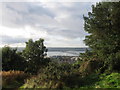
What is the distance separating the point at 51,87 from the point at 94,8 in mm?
7737

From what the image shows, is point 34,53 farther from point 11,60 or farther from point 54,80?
point 54,80

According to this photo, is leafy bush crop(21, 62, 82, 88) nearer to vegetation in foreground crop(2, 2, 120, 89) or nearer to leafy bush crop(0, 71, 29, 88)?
vegetation in foreground crop(2, 2, 120, 89)

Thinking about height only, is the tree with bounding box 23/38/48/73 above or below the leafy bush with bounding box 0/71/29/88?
above

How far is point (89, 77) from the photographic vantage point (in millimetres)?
Answer: 13461

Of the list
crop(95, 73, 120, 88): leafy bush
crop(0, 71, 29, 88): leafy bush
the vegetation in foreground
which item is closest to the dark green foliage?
the vegetation in foreground

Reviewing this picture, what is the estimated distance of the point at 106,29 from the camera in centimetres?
1483

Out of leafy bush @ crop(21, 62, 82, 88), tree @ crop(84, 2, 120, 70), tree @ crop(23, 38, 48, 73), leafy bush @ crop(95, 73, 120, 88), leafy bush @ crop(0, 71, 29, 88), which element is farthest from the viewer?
tree @ crop(23, 38, 48, 73)

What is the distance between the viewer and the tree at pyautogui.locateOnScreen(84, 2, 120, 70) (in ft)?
46.8

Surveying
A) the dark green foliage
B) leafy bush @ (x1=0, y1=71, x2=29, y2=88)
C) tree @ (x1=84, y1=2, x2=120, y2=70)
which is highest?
tree @ (x1=84, y1=2, x2=120, y2=70)

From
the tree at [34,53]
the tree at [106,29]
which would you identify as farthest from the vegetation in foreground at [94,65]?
the tree at [34,53]

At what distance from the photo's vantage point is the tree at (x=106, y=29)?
1427 cm

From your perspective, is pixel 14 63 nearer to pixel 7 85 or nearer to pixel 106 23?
pixel 7 85

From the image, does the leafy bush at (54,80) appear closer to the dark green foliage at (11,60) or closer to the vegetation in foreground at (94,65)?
the vegetation in foreground at (94,65)

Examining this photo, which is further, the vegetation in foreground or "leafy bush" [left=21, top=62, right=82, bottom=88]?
the vegetation in foreground
